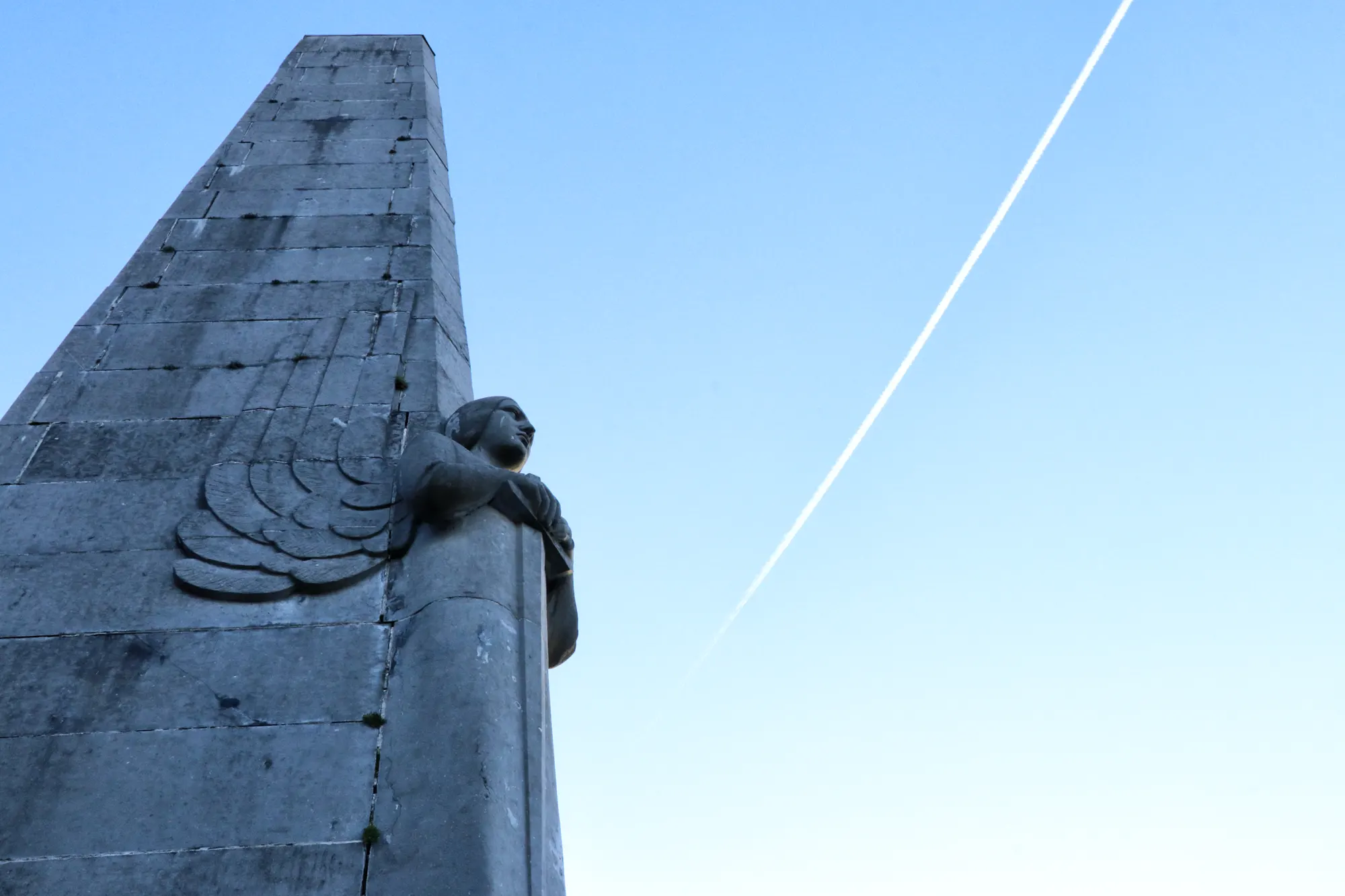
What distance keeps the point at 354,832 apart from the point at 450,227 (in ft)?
19.9

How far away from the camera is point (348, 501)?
6.25 meters

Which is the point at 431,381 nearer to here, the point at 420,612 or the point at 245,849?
the point at 420,612

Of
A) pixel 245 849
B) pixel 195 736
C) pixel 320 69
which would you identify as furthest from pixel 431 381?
pixel 320 69

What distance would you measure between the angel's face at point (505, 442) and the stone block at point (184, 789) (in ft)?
6.20

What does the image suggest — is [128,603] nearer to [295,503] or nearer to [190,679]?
[190,679]

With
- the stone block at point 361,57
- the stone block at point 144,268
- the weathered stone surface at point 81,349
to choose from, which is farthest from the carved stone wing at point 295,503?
the stone block at point 361,57

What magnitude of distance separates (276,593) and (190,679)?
0.54 m

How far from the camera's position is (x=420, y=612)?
5.52m

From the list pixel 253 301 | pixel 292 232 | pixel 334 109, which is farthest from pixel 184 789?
pixel 334 109

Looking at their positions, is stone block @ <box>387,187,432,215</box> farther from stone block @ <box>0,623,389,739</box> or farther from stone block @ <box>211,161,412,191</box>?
stone block @ <box>0,623,389,739</box>

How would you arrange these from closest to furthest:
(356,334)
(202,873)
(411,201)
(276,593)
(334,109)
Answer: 1. (202,873)
2. (276,593)
3. (356,334)
4. (411,201)
5. (334,109)

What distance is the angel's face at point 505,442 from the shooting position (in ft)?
21.7

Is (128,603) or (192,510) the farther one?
(192,510)

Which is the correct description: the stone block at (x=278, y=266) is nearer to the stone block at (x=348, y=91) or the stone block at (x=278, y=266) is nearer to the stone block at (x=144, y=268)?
the stone block at (x=144, y=268)
